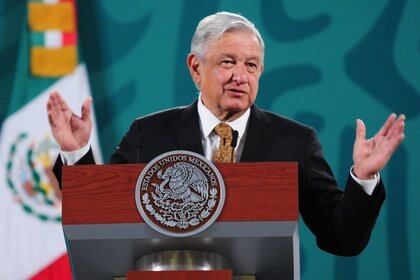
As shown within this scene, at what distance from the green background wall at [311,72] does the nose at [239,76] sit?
56.8 inches

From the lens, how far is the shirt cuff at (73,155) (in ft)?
8.95

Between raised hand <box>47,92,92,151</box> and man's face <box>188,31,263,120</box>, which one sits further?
man's face <box>188,31,263,120</box>

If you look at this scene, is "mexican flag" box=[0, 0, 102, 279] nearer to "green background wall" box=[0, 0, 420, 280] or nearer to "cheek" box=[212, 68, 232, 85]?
"green background wall" box=[0, 0, 420, 280]

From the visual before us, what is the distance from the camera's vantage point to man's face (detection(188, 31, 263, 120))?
3.01m

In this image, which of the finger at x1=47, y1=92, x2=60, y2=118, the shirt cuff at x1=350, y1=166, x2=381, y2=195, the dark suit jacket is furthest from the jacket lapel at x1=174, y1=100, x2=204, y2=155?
the shirt cuff at x1=350, y1=166, x2=381, y2=195

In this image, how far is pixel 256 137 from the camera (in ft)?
9.70

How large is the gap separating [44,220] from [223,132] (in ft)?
5.62

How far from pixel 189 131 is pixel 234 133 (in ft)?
0.46

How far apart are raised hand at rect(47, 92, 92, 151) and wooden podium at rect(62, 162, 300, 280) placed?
33cm

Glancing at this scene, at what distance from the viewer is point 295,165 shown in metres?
2.33

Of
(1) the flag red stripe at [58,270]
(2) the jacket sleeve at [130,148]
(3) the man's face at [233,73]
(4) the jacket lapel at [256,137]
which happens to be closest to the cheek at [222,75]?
(3) the man's face at [233,73]

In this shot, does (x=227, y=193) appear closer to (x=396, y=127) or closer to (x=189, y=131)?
(x=396, y=127)

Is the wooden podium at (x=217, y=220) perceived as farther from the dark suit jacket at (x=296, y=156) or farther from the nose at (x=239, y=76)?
the nose at (x=239, y=76)

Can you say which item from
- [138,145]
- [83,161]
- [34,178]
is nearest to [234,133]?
[138,145]
